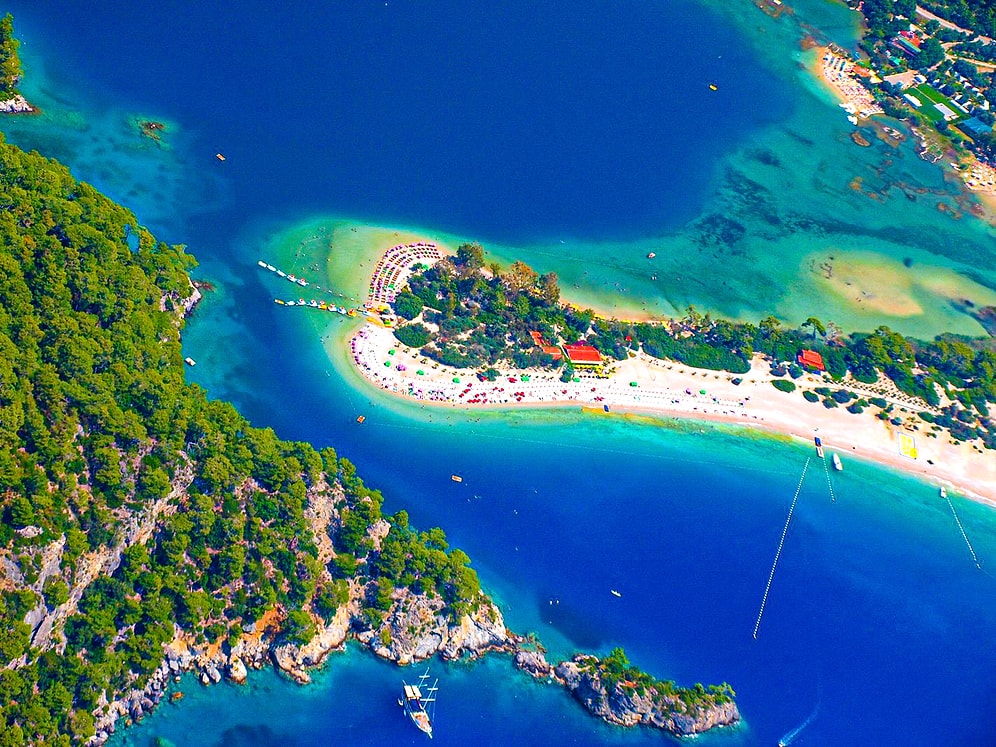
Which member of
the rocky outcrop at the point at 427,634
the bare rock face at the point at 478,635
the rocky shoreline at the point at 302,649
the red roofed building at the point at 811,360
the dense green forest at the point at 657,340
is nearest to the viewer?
the rocky shoreline at the point at 302,649

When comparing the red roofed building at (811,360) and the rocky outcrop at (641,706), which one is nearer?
the rocky outcrop at (641,706)

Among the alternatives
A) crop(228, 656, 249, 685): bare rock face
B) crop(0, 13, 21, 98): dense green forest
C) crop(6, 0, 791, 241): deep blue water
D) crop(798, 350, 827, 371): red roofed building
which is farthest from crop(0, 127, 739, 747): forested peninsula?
crop(798, 350, 827, 371): red roofed building

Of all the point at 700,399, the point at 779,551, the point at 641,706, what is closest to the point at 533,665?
the point at 641,706

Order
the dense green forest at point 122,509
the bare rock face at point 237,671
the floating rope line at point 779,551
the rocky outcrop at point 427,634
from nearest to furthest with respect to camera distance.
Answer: the dense green forest at point 122,509 → the bare rock face at point 237,671 → the rocky outcrop at point 427,634 → the floating rope line at point 779,551

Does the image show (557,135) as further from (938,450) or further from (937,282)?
(938,450)

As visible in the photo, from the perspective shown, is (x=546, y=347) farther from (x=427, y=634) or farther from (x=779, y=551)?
(x=427, y=634)

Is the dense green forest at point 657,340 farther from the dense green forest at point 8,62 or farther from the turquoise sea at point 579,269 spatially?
the dense green forest at point 8,62

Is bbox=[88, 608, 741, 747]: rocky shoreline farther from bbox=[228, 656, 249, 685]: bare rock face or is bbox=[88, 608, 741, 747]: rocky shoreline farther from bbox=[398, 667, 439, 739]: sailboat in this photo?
bbox=[398, 667, 439, 739]: sailboat

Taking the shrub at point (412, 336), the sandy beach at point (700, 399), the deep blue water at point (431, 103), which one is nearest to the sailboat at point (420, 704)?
the sandy beach at point (700, 399)
